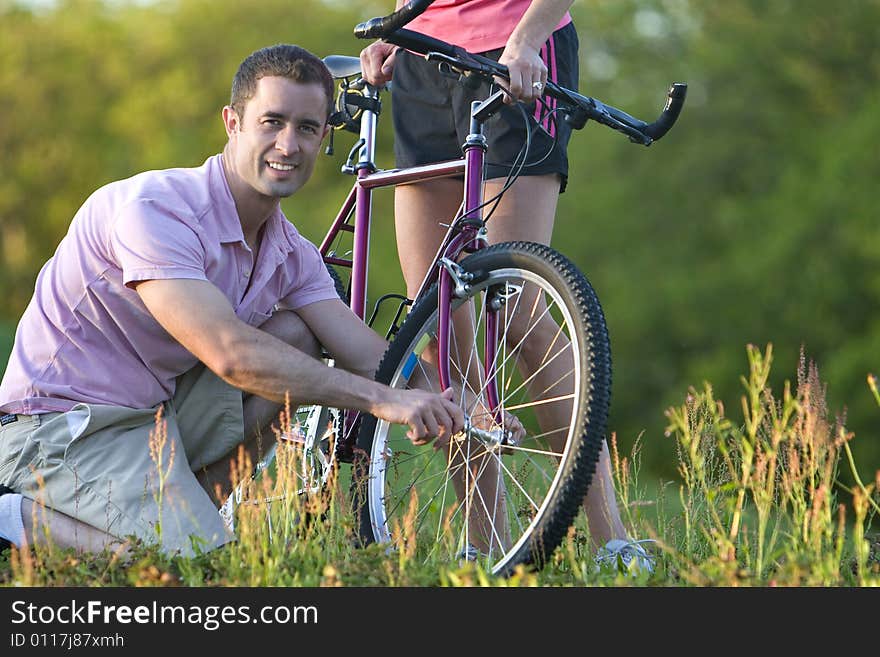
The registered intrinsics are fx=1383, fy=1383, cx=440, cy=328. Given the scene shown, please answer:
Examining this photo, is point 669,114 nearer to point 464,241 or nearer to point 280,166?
point 464,241

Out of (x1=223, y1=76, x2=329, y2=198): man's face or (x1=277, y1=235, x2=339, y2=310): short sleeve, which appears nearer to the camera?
(x1=223, y1=76, x2=329, y2=198): man's face

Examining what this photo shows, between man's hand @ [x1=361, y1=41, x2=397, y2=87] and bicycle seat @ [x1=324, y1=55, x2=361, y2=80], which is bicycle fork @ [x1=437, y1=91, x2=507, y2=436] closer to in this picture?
man's hand @ [x1=361, y1=41, x2=397, y2=87]

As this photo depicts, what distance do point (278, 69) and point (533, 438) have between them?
122 centimetres

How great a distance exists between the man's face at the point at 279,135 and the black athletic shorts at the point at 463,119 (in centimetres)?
50

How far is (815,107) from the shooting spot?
24938mm

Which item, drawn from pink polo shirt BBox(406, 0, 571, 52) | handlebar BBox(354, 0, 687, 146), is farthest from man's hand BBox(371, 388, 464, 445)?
pink polo shirt BBox(406, 0, 571, 52)

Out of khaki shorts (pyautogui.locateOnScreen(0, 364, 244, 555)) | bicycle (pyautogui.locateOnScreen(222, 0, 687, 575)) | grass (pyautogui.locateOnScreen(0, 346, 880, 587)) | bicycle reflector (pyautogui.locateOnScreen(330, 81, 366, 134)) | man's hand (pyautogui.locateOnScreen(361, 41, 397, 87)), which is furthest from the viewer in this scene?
bicycle reflector (pyautogui.locateOnScreen(330, 81, 366, 134))

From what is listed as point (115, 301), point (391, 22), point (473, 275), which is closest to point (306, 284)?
point (115, 301)

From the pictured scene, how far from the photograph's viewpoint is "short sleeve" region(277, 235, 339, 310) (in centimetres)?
410

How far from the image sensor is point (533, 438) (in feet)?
12.1

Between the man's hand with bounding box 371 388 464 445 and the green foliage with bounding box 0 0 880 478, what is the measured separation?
9589 millimetres
